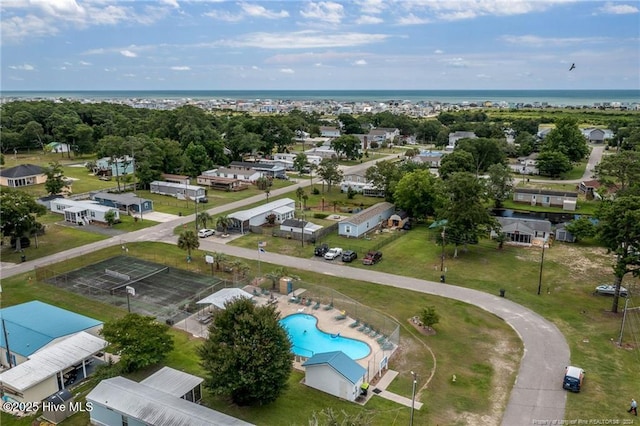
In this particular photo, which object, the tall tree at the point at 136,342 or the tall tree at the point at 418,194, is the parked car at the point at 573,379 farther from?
the tall tree at the point at 418,194

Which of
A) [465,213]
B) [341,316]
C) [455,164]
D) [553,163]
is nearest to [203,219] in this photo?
[341,316]

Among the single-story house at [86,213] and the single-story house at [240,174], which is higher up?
the single-story house at [240,174]

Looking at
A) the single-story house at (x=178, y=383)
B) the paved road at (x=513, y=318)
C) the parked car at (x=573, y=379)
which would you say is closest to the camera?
the single-story house at (x=178, y=383)

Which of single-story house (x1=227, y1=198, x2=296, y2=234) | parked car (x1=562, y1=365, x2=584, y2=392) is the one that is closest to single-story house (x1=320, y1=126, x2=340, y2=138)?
single-story house (x1=227, y1=198, x2=296, y2=234)

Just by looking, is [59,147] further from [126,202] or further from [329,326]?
[329,326]

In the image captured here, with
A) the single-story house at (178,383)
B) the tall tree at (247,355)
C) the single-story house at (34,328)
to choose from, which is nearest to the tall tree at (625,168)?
the tall tree at (247,355)

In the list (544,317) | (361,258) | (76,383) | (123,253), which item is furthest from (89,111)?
(544,317)
